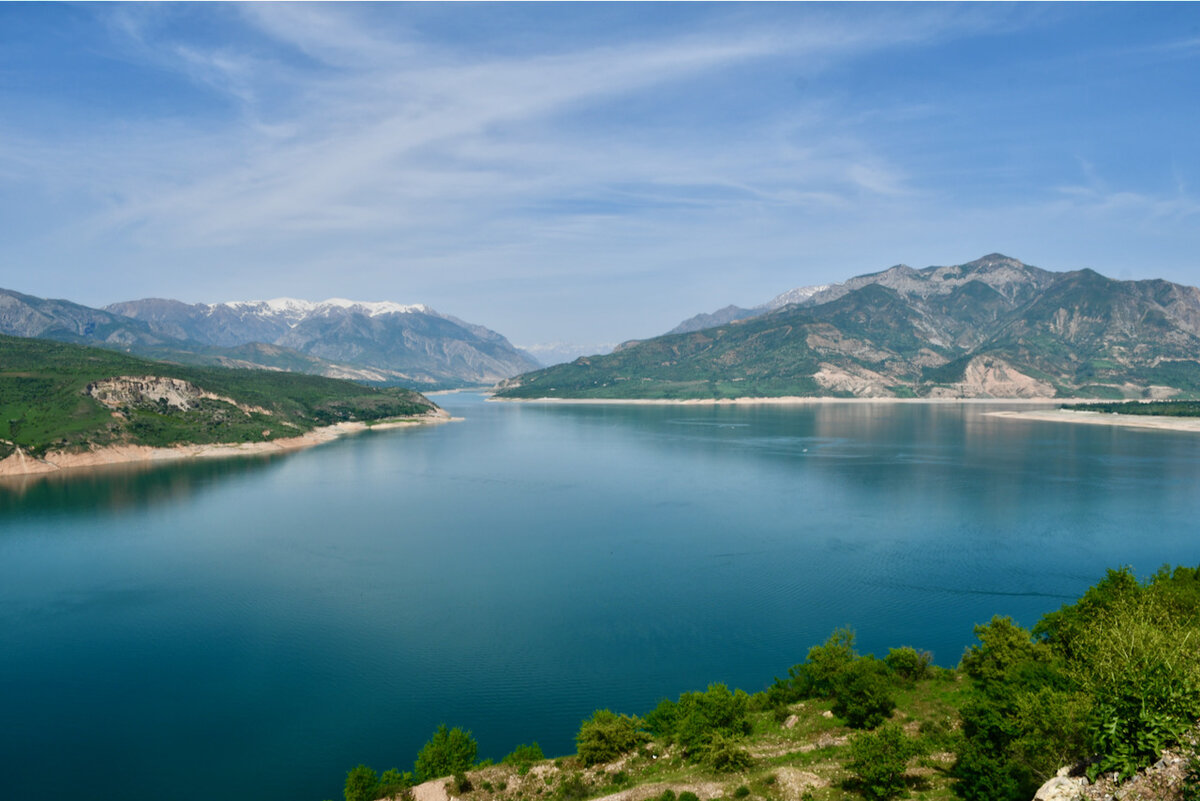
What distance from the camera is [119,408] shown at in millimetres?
120938

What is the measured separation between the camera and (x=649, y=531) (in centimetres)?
6519

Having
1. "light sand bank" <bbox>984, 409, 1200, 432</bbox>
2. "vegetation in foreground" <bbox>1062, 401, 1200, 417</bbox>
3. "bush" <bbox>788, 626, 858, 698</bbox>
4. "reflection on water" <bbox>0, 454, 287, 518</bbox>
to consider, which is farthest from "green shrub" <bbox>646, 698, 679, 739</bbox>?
"vegetation in foreground" <bbox>1062, 401, 1200, 417</bbox>

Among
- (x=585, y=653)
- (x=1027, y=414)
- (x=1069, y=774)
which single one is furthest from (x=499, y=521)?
(x=1027, y=414)

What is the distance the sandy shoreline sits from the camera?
99500 mm

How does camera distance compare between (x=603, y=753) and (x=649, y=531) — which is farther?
(x=649, y=531)

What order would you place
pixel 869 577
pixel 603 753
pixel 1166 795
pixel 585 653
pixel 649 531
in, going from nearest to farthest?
pixel 1166 795 < pixel 603 753 < pixel 585 653 < pixel 869 577 < pixel 649 531

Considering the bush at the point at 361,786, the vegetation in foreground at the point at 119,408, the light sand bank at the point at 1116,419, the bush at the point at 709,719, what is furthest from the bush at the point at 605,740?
the light sand bank at the point at 1116,419

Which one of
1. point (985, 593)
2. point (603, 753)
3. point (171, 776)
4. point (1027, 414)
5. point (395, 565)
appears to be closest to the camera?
point (603, 753)

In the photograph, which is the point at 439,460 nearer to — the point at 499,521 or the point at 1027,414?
the point at 499,521

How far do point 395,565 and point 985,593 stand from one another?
43953 millimetres

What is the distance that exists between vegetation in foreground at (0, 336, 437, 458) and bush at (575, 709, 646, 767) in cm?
11326

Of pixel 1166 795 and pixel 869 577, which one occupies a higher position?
pixel 1166 795

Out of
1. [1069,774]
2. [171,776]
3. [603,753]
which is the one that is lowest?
[171,776]

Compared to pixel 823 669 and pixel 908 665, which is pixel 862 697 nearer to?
pixel 823 669
